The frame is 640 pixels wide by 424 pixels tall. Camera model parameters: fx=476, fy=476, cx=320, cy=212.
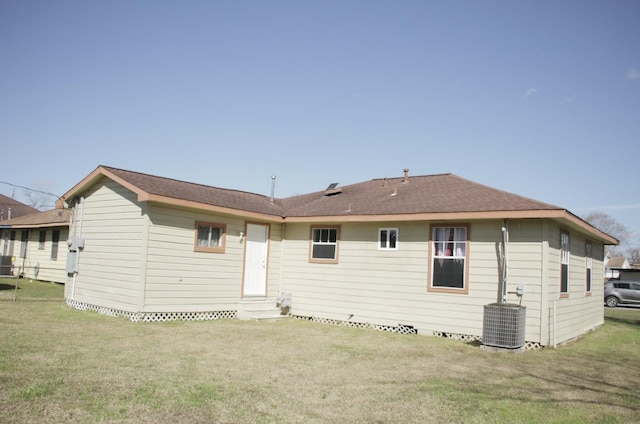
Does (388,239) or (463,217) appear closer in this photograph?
(463,217)

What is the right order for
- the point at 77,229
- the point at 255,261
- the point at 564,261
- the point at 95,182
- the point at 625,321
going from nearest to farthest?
the point at 564,261, the point at 95,182, the point at 255,261, the point at 77,229, the point at 625,321

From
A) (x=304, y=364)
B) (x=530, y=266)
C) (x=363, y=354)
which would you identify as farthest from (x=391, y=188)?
(x=304, y=364)

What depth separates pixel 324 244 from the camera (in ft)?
45.4

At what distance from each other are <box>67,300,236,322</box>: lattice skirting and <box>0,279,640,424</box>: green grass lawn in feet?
1.35

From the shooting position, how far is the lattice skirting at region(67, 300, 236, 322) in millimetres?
11367

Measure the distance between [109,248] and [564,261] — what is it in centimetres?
1171

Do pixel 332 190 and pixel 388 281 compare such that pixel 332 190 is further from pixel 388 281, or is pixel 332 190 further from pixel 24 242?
pixel 24 242

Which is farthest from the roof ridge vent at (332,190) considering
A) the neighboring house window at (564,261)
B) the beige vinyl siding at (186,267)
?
the neighboring house window at (564,261)

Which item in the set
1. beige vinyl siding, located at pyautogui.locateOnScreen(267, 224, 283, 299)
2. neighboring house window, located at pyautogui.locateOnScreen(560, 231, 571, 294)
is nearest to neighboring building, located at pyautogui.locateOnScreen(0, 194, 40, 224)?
beige vinyl siding, located at pyautogui.locateOnScreen(267, 224, 283, 299)

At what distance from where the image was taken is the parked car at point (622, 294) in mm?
27344

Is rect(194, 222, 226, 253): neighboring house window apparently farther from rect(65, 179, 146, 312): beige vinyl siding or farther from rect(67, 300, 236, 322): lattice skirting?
rect(67, 300, 236, 322): lattice skirting

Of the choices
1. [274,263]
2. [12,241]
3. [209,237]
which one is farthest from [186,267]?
[12,241]

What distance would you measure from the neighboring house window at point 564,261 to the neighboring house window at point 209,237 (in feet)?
28.6

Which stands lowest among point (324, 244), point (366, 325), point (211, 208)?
point (366, 325)
